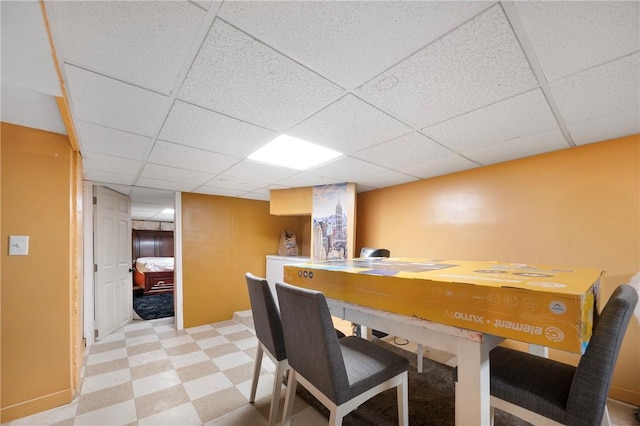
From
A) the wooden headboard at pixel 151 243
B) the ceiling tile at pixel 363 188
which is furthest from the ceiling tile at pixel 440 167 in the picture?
the wooden headboard at pixel 151 243

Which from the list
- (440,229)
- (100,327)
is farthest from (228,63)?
(100,327)

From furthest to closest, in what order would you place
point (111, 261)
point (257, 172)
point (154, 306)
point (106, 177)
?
1. point (154, 306)
2. point (111, 261)
3. point (106, 177)
4. point (257, 172)

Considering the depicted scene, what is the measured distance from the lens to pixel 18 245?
1.95m

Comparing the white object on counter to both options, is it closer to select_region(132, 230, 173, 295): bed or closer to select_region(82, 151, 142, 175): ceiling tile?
select_region(82, 151, 142, 175): ceiling tile

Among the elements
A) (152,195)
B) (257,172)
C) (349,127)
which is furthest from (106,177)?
(349,127)

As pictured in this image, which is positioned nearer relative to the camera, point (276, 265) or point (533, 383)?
point (533, 383)

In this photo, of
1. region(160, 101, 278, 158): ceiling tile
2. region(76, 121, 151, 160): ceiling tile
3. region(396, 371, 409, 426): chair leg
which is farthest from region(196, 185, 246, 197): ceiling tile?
region(396, 371, 409, 426): chair leg

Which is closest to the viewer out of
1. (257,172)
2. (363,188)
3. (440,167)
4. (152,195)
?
A: (440,167)

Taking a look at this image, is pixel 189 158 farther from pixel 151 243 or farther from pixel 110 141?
pixel 151 243

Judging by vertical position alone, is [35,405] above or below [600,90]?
below

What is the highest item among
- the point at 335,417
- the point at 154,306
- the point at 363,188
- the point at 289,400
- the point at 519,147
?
the point at 519,147

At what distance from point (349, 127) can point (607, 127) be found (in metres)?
1.89

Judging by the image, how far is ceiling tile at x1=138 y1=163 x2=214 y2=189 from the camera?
282cm

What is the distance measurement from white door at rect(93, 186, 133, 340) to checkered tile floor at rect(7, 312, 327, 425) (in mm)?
314
